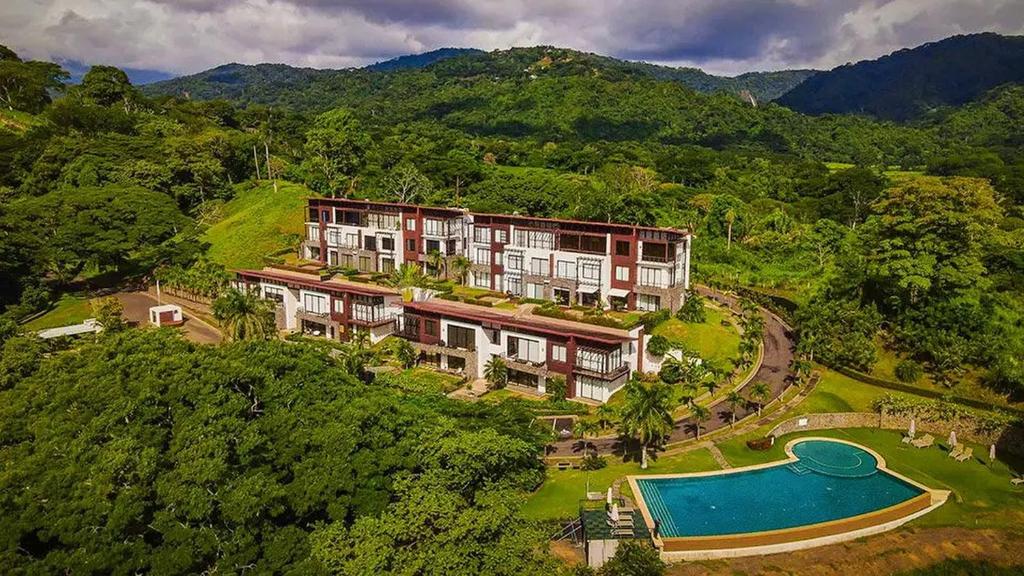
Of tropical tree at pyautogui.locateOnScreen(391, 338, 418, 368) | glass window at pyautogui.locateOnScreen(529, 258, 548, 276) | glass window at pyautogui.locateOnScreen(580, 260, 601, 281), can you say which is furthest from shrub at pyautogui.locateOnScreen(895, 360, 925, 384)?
tropical tree at pyautogui.locateOnScreen(391, 338, 418, 368)

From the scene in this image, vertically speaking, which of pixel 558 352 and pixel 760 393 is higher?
pixel 558 352

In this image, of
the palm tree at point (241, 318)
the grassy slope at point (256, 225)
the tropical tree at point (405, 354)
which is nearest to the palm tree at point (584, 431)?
the tropical tree at point (405, 354)

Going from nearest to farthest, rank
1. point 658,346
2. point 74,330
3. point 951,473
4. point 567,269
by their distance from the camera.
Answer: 1. point 951,473
2. point 658,346
3. point 74,330
4. point 567,269

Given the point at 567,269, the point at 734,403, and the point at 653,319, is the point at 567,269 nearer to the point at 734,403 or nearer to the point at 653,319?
the point at 653,319

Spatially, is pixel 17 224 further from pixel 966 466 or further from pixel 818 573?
pixel 966 466

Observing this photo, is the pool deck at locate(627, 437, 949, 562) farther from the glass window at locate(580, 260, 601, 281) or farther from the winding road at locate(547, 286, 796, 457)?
the glass window at locate(580, 260, 601, 281)

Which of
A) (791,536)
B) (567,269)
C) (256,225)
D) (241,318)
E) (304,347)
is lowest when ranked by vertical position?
(791,536)

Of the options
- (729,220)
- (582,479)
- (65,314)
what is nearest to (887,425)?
(582,479)

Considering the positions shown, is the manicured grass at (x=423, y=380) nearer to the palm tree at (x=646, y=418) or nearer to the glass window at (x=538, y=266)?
the glass window at (x=538, y=266)
